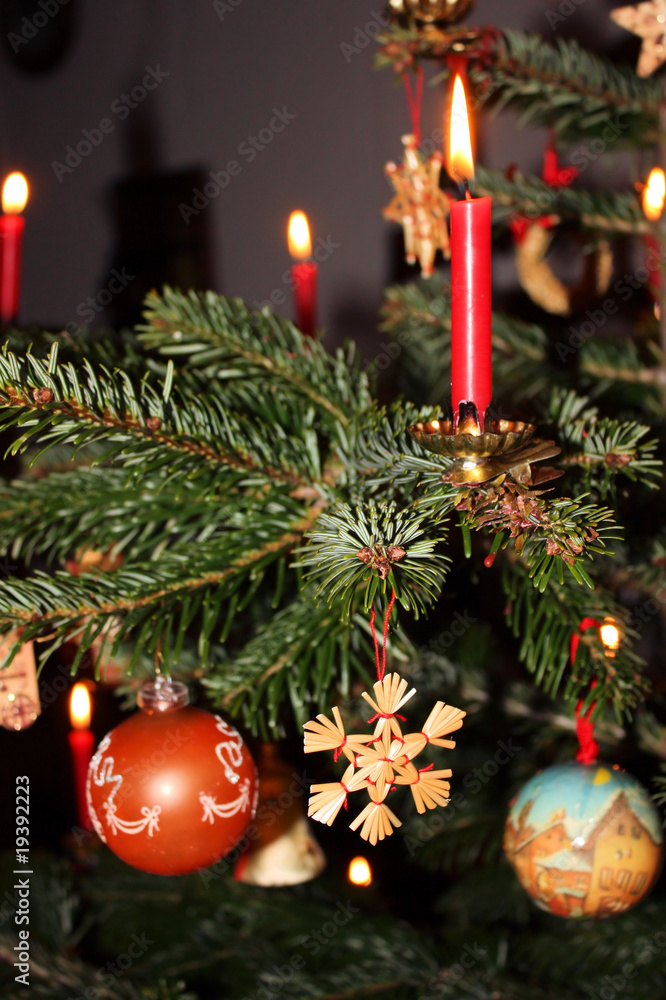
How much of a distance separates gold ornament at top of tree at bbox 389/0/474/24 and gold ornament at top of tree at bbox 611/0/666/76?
152 mm

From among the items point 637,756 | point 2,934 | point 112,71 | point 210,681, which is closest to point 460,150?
point 210,681

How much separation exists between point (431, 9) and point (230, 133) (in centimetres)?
56

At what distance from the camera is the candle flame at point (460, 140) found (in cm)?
40

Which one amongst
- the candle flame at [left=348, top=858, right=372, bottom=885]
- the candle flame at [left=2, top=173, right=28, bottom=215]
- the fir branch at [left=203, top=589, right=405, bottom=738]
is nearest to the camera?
the fir branch at [left=203, top=589, right=405, bottom=738]

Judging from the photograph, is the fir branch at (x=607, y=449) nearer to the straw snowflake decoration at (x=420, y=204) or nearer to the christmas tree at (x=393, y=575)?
the christmas tree at (x=393, y=575)

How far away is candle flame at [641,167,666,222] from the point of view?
75 cm

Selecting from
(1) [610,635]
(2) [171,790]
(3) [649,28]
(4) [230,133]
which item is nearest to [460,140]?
(1) [610,635]

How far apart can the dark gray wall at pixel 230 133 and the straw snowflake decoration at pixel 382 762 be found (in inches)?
36.8

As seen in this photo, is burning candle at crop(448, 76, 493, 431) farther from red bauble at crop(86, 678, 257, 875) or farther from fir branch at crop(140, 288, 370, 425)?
red bauble at crop(86, 678, 257, 875)

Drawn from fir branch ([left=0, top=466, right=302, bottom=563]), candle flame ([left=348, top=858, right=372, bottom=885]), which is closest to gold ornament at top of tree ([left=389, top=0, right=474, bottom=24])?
fir branch ([left=0, top=466, right=302, bottom=563])

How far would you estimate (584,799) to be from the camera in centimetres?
57

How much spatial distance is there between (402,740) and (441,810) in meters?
0.47

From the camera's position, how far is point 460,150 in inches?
15.7

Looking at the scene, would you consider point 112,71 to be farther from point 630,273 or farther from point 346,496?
point 346,496
